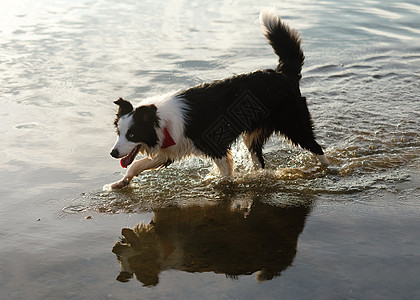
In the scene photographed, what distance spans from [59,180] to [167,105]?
4.27 feet

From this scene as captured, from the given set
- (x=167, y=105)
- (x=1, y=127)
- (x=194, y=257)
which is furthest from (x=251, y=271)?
(x=1, y=127)

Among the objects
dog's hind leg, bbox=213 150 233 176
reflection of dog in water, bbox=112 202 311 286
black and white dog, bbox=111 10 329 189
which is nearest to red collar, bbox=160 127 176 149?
black and white dog, bbox=111 10 329 189

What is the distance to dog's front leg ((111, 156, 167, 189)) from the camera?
4746mm

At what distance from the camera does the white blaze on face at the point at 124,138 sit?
433cm

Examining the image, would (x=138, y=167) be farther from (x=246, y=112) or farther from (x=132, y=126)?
(x=246, y=112)

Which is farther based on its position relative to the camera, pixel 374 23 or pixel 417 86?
pixel 374 23

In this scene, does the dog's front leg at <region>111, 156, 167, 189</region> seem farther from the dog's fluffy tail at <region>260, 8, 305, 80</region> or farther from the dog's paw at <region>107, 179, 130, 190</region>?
the dog's fluffy tail at <region>260, 8, 305, 80</region>

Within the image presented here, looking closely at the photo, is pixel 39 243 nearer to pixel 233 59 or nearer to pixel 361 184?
pixel 361 184

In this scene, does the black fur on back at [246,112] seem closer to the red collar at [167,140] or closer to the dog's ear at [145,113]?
the red collar at [167,140]

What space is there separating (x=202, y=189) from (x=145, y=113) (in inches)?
38.4

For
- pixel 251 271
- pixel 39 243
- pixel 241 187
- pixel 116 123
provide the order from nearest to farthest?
pixel 251 271 < pixel 39 243 < pixel 116 123 < pixel 241 187

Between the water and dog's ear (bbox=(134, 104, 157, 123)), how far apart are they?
2.50ft

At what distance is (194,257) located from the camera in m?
3.45

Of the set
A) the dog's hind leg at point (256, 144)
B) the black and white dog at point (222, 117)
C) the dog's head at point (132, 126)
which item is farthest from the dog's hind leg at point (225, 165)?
the dog's head at point (132, 126)
